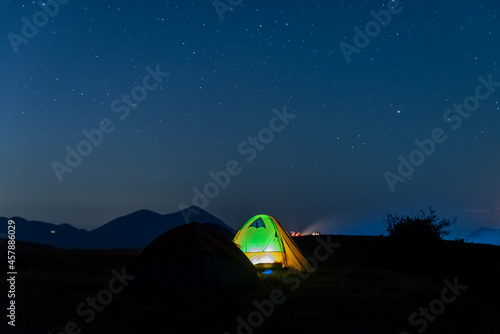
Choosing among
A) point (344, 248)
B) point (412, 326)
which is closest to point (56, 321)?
point (412, 326)

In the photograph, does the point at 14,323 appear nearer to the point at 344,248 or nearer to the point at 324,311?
the point at 324,311

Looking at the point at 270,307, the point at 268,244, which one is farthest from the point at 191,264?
the point at 268,244

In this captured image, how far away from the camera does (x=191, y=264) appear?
1147 cm

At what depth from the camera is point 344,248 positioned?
30156mm

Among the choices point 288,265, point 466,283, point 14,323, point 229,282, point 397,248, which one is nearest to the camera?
point 14,323

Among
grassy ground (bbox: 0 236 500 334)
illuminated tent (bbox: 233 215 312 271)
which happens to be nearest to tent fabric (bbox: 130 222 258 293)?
grassy ground (bbox: 0 236 500 334)

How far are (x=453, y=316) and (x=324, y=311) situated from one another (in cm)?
298

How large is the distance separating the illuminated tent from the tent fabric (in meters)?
4.90

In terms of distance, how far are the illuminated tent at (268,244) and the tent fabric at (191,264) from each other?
193 inches

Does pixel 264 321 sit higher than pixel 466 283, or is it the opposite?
pixel 466 283

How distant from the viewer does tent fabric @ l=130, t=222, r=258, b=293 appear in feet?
36.7

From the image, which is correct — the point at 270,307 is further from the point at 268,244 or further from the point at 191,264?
the point at 268,244

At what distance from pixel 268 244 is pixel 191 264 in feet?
22.8

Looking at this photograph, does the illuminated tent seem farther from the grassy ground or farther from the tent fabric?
the tent fabric
